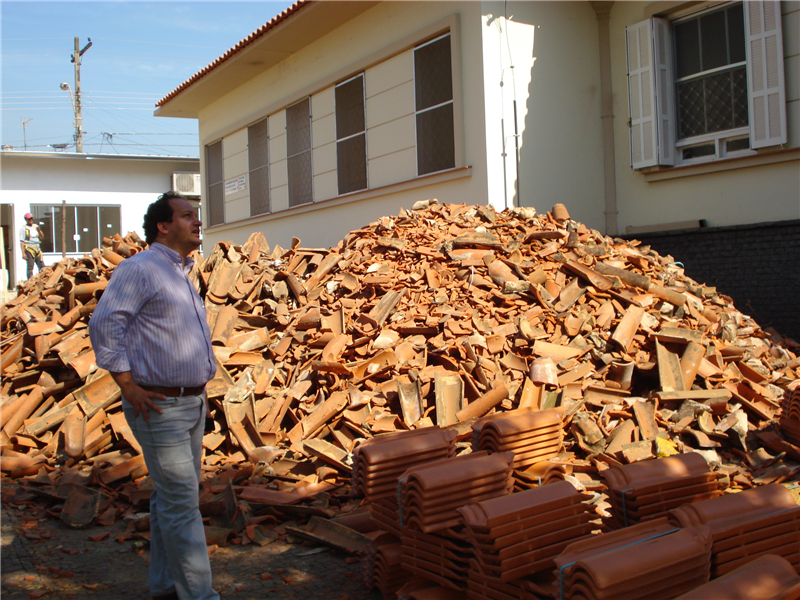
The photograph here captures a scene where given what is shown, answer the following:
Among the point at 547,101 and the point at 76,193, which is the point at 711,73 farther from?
the point at 76,193

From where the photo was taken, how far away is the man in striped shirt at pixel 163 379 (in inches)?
113

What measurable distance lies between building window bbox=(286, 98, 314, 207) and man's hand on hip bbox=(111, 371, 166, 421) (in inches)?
440

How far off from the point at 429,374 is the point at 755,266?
5434 mm

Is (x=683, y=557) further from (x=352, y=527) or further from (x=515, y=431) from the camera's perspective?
(x=352, y=527)

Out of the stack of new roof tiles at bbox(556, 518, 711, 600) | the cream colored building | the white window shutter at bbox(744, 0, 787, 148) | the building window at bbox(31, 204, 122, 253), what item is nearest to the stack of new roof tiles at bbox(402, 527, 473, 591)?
the stack of new roof tiles at bbox(556, 518, 711, 600)

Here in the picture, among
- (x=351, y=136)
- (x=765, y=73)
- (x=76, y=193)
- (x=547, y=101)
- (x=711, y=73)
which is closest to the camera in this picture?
(x=765, y=73)

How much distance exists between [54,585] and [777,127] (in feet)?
29.7

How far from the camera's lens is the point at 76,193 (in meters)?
23.7

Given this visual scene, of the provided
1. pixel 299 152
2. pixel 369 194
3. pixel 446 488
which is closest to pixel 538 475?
pixel 446 488

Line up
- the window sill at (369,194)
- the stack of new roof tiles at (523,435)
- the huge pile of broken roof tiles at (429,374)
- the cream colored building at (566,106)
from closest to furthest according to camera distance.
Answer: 1. the stack of new roof tiles at (523,435)
2. the huge pile of broken roof tiles at (429,374)
3. the cream colored building at (566,106)
4. the window sill at (369,194)

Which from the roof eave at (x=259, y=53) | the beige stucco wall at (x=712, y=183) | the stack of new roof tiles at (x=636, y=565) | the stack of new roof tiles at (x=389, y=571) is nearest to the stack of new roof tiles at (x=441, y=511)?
the stack of new roof tiles at (x=389, y=571)

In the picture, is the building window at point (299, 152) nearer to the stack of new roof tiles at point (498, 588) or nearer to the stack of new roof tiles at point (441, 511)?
the stack of new roof tiles at point (441, 511)

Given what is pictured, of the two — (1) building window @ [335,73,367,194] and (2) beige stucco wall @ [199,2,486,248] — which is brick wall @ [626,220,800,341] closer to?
(2) beige stucco wall @ [199,2,486,248]

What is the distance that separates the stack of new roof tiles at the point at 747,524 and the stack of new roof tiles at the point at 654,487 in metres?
0.25
